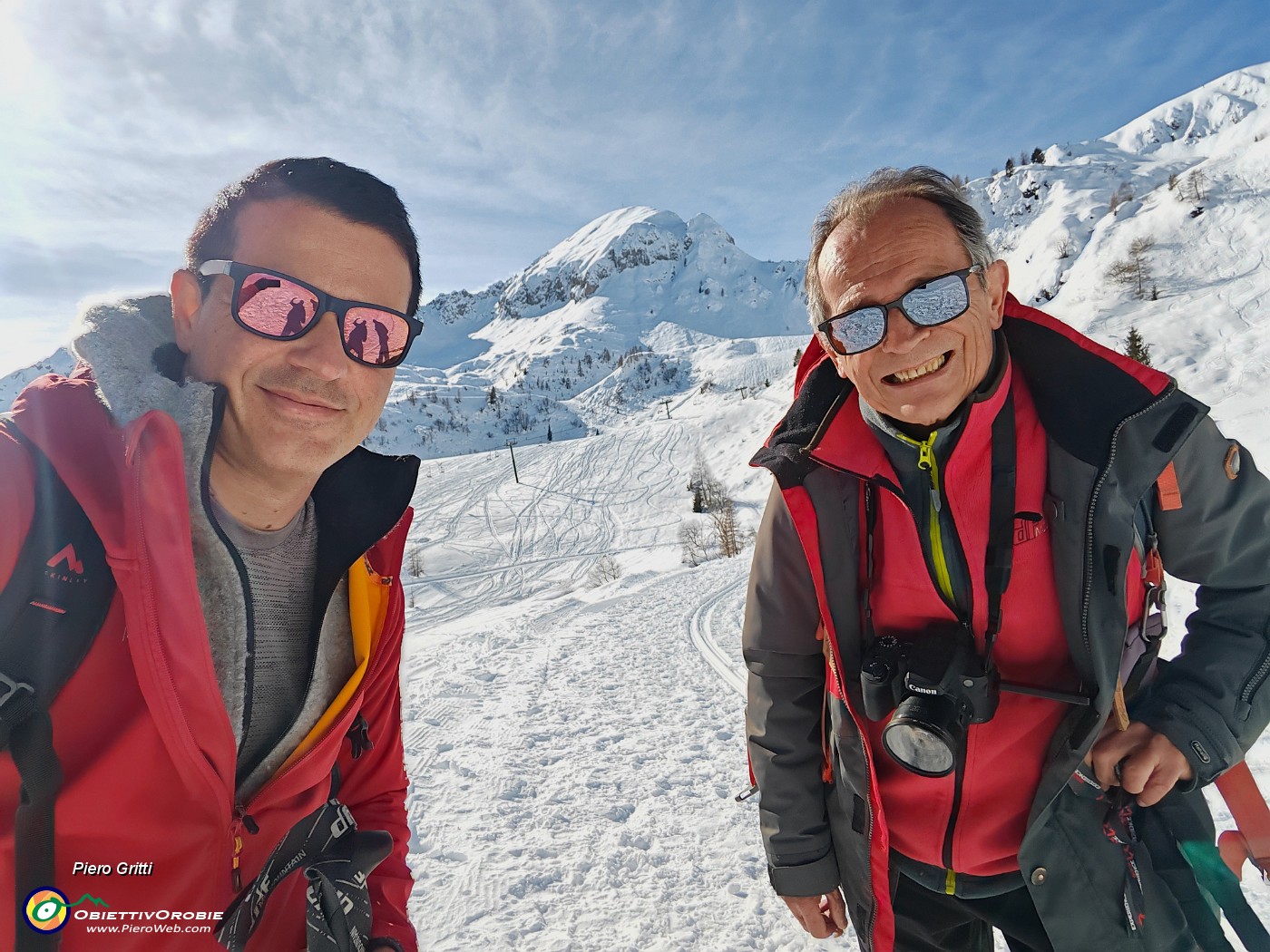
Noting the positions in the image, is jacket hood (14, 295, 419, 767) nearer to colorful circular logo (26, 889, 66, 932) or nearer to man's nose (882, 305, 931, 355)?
colorful circular logo (26, 889, 66, 932)

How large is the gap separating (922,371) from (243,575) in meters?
1.99

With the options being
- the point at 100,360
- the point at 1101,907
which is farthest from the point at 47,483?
the point at 1101,907

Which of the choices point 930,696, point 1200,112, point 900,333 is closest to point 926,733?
point 930,696

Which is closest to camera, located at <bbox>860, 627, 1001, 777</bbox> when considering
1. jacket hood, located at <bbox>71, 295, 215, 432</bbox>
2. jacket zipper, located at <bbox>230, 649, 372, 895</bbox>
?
jacket zipper, located at <bbox>230, 649, 372, 895</bbox>

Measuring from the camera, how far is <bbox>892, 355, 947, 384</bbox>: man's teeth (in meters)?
1.65

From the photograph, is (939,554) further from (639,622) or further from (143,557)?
(639,622)

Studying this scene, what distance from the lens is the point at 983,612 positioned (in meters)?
1.65

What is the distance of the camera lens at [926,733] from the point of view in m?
1.51

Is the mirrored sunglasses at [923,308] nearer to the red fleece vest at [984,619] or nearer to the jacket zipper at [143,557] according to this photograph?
the red fleece vest at [984,619]

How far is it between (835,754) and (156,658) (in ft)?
6.05

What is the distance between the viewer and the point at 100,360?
137 cm

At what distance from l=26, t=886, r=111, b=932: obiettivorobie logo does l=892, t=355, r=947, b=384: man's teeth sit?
225 centimetres

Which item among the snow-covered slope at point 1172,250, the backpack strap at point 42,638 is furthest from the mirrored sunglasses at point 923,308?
the snow-covered slope at point 1172,250

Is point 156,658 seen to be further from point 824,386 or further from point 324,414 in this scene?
point 824,386
